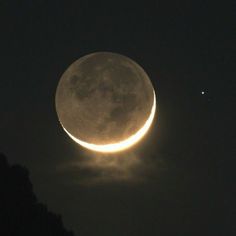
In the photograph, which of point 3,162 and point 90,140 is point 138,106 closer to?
point 90,140

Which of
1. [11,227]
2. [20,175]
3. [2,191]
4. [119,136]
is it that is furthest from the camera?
[119,136]

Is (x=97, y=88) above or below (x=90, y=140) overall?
above

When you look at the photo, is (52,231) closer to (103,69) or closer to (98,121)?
(98,121)

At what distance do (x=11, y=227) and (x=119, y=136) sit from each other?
1626 cm

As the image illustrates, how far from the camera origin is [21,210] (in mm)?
17656

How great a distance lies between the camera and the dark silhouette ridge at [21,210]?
16766 millimetres

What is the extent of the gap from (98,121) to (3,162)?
1403 cm

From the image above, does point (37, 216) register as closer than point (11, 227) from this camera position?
No

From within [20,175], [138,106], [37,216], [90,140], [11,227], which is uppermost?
[138,106]

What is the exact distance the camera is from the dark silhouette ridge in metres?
16.8

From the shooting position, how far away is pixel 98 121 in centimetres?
3225

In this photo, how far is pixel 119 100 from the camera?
3225cm

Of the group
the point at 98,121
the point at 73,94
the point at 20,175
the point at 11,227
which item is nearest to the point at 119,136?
the point at 98,121

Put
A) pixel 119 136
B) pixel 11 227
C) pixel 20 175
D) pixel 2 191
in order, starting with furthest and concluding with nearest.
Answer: pixel 119 136 < pixel 20 175 < pixel 2 191 < pixel 11 227
